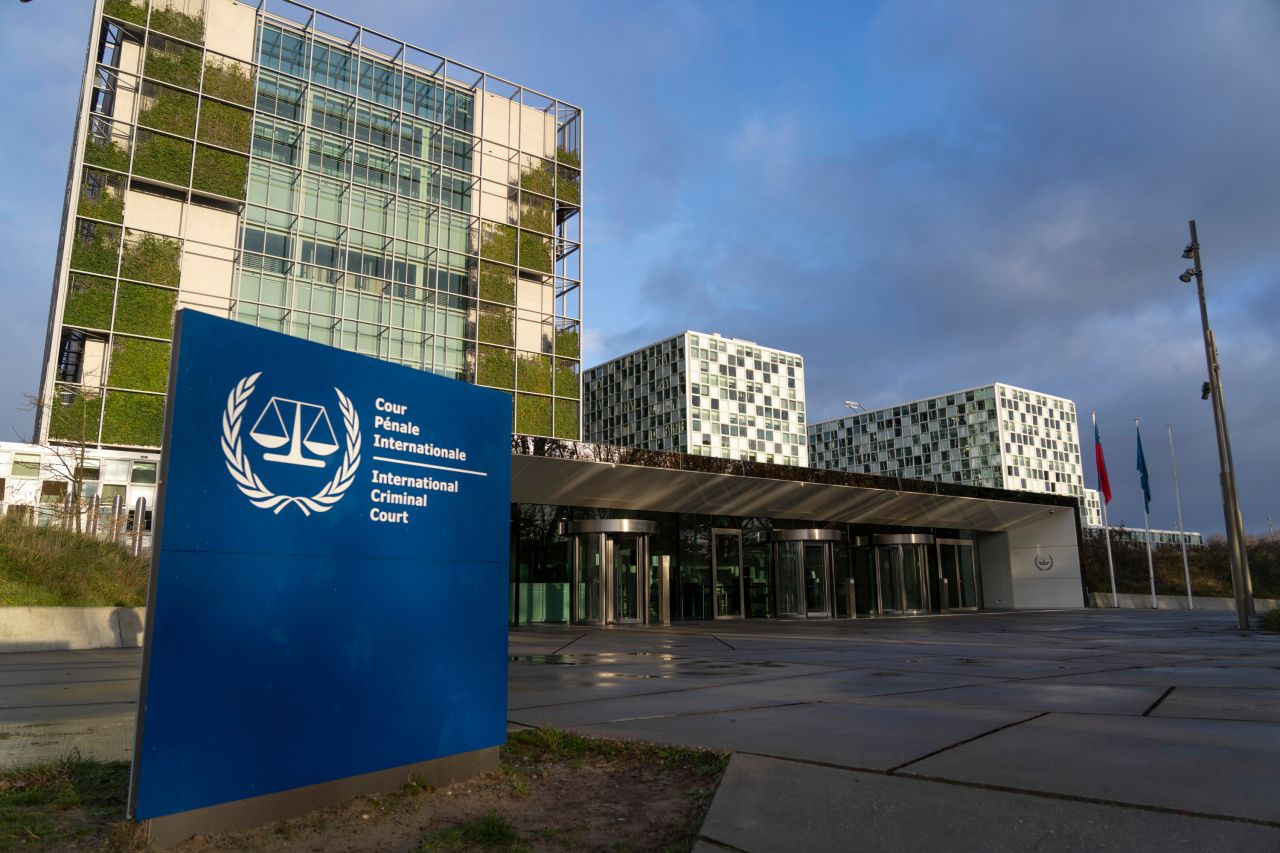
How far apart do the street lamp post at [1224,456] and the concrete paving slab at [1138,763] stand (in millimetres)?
14567

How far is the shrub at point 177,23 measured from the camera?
140ft

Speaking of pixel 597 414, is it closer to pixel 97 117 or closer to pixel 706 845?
pixel 97 117

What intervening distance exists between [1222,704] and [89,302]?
45474 millimetres

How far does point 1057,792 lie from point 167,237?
4696 centimetres

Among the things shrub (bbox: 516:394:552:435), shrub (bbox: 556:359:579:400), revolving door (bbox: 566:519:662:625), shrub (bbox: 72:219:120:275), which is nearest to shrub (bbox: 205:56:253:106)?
shrub (bbox: 72:219:120:275)

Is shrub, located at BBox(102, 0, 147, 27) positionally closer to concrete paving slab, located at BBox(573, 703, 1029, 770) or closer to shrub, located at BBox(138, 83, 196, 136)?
shrub, located at BBox(138, 83, 196, 136)

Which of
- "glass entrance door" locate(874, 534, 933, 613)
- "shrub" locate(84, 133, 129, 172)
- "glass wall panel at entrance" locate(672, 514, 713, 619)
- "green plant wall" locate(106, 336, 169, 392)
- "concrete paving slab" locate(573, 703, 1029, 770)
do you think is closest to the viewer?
"concrete paving slab" locate(573, 703, 1029, 770)

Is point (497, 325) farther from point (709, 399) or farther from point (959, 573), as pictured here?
point (709, 399)

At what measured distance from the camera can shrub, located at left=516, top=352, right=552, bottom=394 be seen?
52.2 meters

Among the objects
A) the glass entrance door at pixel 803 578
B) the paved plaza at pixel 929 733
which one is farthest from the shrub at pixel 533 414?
the paved plaza at pixel 929 733

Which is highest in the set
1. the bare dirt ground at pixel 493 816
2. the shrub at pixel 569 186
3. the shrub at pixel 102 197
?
the shrub at pixel 569 186

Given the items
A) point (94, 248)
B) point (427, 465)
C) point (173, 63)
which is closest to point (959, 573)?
point (427, 465)

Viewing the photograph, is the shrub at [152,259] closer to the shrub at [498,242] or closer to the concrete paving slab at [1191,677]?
the shrub at [498,242]

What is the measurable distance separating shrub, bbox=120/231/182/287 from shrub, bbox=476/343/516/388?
54.6 feet
